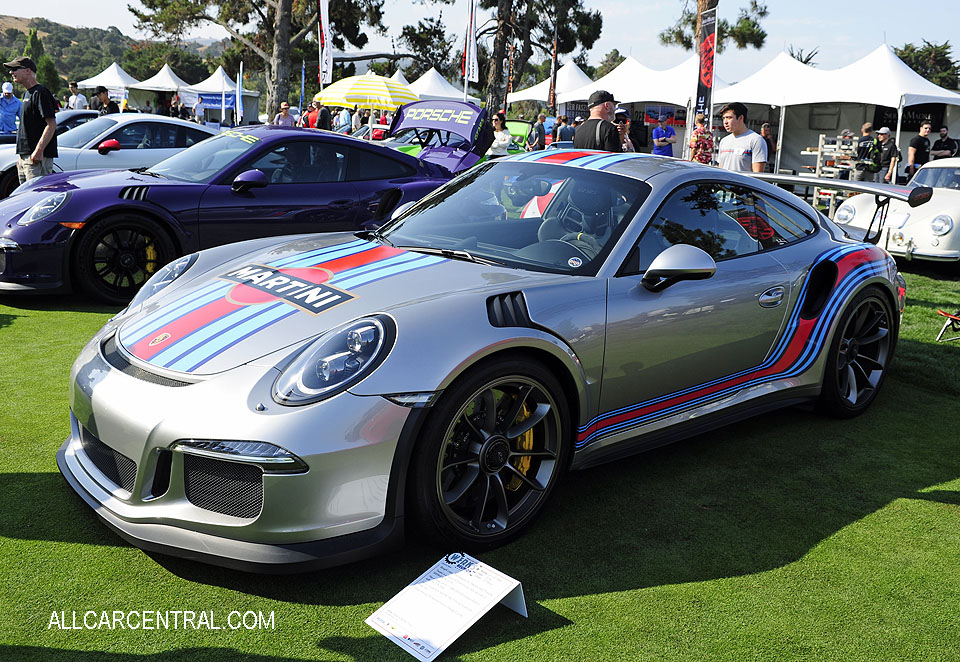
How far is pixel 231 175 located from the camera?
261 inches

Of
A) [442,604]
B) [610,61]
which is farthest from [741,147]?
[610,61]

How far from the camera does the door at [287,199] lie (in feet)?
21.4

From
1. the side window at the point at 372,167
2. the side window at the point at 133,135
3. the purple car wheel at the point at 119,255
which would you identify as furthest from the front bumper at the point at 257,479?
the side window at the point at 133,135

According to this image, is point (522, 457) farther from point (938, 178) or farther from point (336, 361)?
point (938, 178)

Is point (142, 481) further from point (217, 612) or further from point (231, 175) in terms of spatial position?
point (231, 175)

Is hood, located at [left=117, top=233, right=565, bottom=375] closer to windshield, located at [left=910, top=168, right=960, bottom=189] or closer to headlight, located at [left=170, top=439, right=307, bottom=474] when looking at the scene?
headlight, located at [left=170, top=439, right=307, bottom=474]

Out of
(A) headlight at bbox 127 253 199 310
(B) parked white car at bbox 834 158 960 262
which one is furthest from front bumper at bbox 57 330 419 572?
(B) parked white car at bbox 834 158 960 262

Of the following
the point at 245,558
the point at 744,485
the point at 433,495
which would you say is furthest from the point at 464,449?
the point at 744,485

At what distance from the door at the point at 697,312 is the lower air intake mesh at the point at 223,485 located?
1374mm

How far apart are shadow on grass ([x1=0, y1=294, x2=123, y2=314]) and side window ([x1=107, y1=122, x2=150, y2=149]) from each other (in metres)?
3.66

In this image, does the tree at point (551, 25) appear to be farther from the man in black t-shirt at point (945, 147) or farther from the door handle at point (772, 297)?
the door handle at point (772, 297)

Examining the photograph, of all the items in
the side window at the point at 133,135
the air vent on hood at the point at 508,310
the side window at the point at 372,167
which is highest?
the side window at the point at 133,135

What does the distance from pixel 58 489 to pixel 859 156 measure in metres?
16.0

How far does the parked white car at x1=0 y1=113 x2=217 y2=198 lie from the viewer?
9.45 meters
